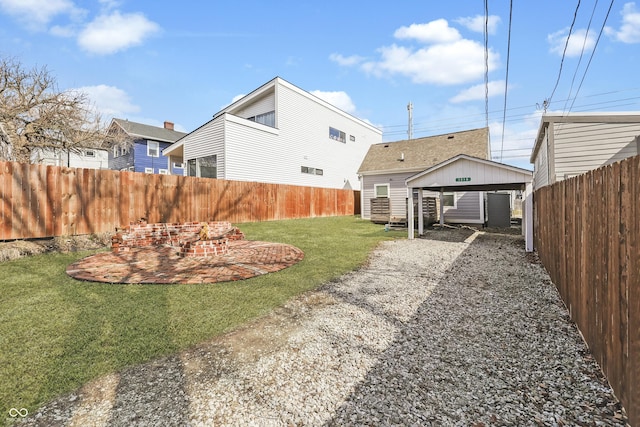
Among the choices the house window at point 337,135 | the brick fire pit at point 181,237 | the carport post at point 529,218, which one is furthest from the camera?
the house window at point 337,135

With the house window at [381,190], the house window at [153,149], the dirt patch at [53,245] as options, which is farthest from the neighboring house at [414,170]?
the house window at [153,149]

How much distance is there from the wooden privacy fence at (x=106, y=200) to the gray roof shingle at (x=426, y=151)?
787 centimetres

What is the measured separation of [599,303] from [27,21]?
20154 mm

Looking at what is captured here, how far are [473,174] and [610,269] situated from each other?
8.67 m

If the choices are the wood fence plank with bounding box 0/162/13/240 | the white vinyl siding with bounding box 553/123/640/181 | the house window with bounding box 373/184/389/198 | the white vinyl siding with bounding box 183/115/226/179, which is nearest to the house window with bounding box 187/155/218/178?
the white vinyl siding with bounding box 183/115/226/179

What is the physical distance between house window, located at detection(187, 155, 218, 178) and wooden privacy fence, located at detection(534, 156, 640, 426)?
1655 cm

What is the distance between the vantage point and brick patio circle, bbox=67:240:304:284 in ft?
17.7

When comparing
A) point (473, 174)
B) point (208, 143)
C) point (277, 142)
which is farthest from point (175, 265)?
point (277, 142)

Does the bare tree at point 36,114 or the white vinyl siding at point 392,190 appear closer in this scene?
the bare tree at point 36,114

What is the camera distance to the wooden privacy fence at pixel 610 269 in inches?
78.4

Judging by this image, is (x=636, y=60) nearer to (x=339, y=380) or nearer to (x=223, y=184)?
(x=339, y=380)

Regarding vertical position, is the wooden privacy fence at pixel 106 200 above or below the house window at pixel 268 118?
below

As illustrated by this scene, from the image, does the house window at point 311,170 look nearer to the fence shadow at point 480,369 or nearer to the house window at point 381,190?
the house window at point 381,190

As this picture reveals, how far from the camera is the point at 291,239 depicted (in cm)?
1061
